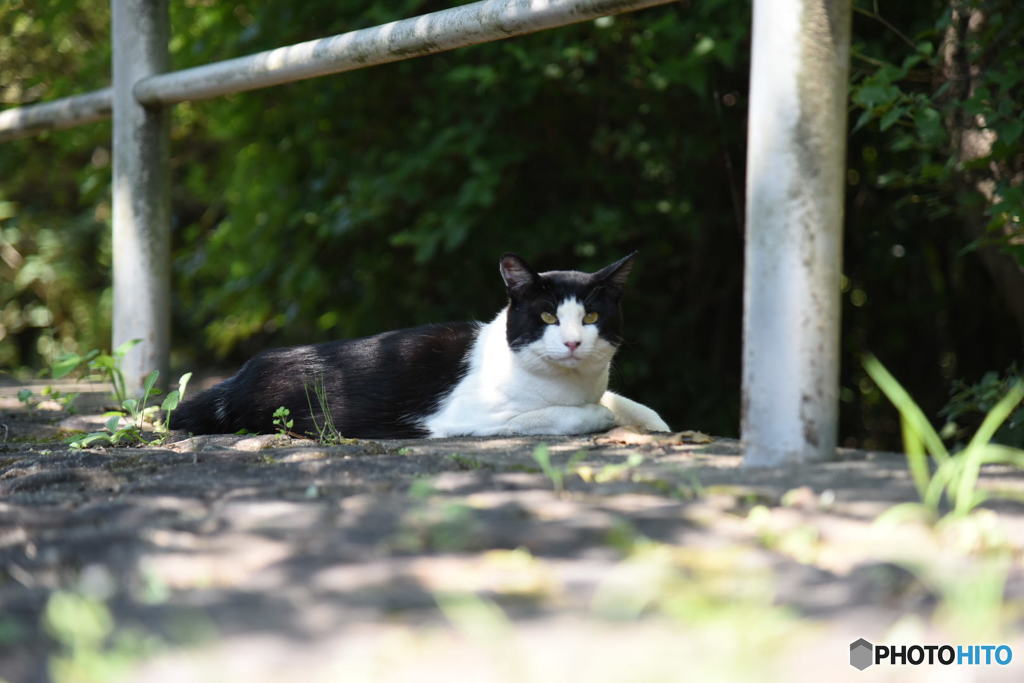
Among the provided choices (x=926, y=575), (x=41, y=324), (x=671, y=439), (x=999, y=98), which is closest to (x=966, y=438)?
(x=999, y=98)

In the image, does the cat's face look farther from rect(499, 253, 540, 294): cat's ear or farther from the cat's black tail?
the cat's black tail

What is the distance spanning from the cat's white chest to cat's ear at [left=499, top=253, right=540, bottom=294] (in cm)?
19

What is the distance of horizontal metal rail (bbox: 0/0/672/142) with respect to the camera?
2719mm

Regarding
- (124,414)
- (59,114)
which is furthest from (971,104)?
(59,114)

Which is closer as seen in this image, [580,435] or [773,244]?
[773,244]

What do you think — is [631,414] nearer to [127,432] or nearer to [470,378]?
[470,378]

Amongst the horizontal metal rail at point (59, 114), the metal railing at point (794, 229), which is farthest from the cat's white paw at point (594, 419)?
the horizontal metal rail at point (59, 114)

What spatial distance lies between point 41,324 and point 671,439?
825cm

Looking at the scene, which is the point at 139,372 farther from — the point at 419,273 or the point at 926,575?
the point at 926,575

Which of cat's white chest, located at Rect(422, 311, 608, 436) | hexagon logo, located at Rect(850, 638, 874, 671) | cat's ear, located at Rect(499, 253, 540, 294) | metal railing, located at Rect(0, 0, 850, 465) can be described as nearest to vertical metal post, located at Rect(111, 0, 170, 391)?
cat's white chest, located at Rect(422, 311, 608, 436)

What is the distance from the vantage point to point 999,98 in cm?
306

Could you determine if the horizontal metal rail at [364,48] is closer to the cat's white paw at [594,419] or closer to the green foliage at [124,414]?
the green foliage at [124,414]

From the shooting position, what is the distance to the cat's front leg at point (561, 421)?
305 cm

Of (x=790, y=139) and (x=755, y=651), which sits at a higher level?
(x=790, y=139)
